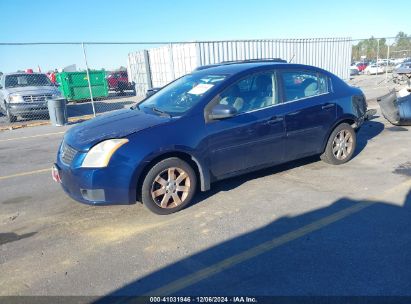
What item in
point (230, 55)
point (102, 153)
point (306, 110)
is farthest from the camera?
point (230, 55)

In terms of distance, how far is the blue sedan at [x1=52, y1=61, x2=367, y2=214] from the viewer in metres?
3.82

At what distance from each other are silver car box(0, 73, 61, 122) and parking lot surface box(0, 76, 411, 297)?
8.49 m

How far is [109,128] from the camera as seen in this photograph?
409 cm

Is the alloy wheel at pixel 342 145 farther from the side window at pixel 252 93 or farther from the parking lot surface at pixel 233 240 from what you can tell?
the side window at pixel 252 93

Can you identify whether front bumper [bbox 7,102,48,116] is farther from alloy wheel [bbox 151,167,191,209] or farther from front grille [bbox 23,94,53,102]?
alloy wheel [bbox 151,167,191,209]

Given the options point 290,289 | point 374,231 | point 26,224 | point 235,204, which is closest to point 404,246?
point 374,231

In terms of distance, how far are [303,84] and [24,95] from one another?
11.1m

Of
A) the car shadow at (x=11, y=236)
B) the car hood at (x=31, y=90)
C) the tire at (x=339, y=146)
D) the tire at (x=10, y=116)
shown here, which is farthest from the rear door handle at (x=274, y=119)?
the tire at (x=10, y=116)

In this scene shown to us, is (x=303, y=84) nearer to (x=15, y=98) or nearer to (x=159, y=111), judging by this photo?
(x=159, y=111)

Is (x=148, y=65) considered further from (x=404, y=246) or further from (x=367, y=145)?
(x=404, y=246)

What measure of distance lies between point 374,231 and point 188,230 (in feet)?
6.01

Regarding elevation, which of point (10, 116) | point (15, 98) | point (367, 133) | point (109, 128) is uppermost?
point (109, 128)

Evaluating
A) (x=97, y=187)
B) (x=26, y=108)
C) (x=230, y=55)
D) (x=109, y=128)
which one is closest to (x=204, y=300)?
(x=97, y=187)

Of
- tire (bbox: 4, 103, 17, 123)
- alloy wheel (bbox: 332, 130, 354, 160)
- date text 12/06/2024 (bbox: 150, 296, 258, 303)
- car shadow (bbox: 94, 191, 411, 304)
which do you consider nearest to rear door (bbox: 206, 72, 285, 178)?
car shadow (bbox: 94, 191, 411, 304)
